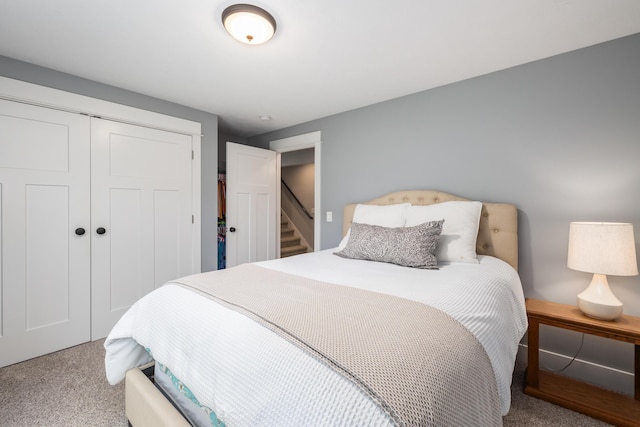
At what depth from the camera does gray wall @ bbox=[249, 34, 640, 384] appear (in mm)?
1760

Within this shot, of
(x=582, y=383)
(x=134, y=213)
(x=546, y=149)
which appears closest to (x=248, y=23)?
(x=134, y=213)

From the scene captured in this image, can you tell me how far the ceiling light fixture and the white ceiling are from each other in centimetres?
4

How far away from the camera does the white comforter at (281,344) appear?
0.65m

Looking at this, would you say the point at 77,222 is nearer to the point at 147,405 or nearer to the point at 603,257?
the point at 147,405

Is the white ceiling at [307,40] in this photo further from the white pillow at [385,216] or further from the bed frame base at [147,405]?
the bed frame base at [147,405]

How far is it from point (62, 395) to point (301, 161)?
4348mm

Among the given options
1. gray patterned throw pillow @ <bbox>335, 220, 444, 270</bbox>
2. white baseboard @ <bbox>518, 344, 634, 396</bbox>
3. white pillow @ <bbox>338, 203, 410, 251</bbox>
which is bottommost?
white baseboard @ <bbox>518, 344, 634, 396</bbox>

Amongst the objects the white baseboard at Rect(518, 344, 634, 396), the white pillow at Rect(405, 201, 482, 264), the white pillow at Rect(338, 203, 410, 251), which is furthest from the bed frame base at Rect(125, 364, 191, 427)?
the white baseboard at Rect(518, 344, 634, 396)

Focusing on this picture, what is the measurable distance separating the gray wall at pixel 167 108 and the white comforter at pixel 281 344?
168 cm

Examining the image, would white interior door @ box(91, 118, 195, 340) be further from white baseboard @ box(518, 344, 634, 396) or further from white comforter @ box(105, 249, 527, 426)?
white baseboard @ box(518, 344, 634, 396)

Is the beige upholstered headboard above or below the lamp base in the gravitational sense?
above

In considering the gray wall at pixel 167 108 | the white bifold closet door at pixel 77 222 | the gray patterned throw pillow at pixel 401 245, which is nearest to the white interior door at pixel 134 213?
the white bifold closet door at pixel 77 222

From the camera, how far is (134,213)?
259 centimetres

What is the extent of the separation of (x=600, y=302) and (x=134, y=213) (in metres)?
3.52
